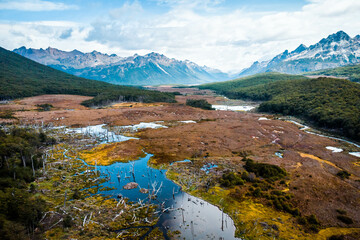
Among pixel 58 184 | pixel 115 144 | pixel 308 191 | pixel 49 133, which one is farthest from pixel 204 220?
pixel 49 133

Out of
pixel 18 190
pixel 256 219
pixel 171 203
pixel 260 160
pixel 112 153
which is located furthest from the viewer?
pixel 112 153

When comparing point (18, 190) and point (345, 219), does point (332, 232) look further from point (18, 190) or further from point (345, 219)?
point (18, 190)

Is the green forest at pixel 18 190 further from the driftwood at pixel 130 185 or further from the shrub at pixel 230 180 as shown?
the shrub at pixel 230 180

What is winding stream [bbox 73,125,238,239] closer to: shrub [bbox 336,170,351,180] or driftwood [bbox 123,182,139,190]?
driftwood [bbox 123,182,139,190]

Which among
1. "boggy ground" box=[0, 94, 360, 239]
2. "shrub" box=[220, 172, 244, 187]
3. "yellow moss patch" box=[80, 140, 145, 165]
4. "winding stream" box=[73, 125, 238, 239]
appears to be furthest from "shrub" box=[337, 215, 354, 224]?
"yellow moss patch" box=[80, 140, 145, 165]

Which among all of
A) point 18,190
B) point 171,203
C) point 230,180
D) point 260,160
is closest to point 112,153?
point 18,190

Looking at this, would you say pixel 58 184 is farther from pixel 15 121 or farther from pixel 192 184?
pixel 15 121

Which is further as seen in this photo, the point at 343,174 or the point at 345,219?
the point at 343,174
